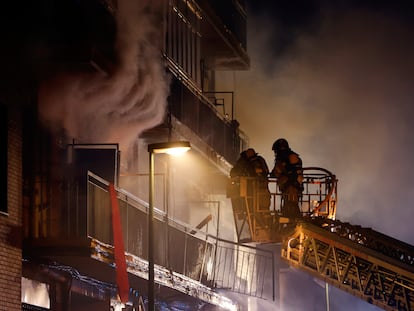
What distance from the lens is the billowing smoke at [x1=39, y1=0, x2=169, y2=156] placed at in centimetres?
2041

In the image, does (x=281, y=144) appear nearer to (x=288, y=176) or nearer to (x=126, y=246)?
(x=288, y=176)

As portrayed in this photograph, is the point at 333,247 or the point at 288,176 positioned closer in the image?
the point at 333,247

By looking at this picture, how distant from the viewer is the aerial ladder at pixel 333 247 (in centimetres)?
2138

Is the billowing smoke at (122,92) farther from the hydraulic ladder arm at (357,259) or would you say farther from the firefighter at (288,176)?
the hydraulic ladder arm at (357,259)

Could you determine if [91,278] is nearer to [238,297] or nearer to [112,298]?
[112,298]

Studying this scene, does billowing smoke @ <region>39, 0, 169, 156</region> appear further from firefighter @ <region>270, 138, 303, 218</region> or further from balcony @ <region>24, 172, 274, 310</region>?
firefighter @ <region>270, 138, 303, 218</region>

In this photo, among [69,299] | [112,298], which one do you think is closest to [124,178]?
[112,298]

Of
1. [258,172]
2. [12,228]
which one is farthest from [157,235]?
[12,228]

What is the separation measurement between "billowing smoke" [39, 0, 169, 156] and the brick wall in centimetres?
141

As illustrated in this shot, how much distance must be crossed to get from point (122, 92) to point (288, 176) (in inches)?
152

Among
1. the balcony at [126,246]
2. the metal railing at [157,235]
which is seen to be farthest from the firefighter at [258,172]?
the balcony at [126,246]

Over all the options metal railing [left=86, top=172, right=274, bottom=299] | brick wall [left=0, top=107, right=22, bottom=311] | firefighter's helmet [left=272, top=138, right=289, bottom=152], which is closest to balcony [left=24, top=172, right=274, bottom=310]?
metal railing [left=86, top=172, right=274, bottom=299]

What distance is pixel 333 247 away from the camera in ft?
72.5

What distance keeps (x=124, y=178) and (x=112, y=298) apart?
2.75 m
